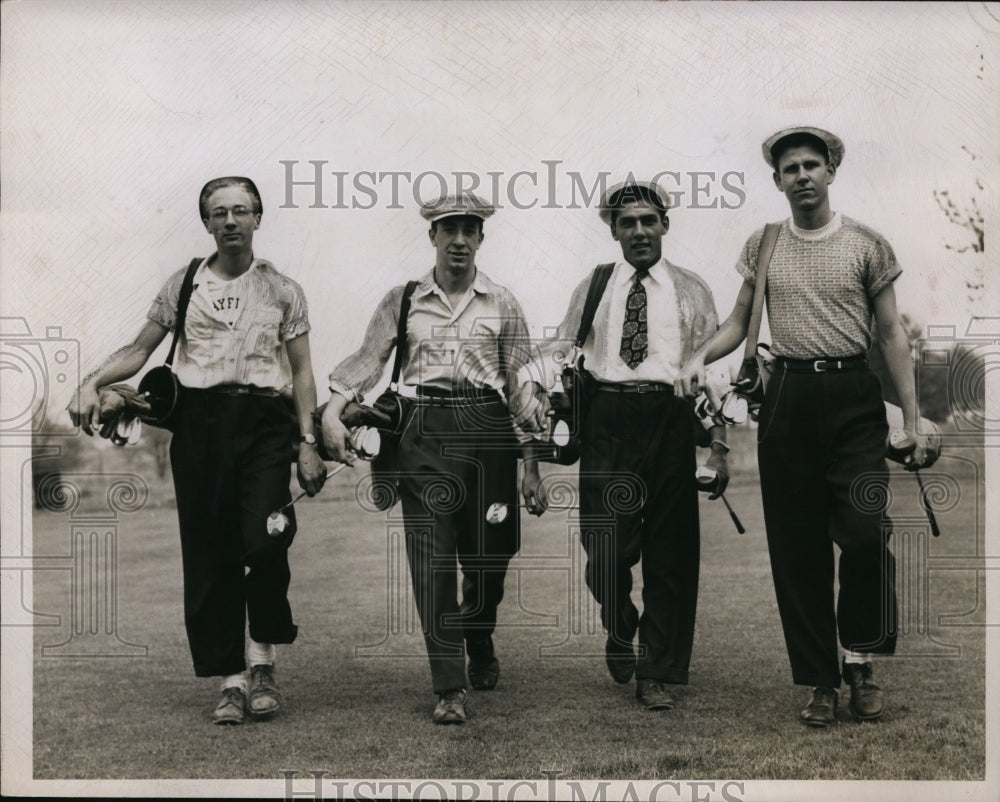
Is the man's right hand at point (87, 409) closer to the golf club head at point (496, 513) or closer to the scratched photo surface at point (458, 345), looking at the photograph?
the scratched photo surface at point (458, 345)

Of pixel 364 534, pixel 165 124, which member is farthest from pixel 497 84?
pixel 364 534

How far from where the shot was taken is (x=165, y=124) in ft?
19.7

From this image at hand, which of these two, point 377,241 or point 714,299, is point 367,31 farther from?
point 714,299

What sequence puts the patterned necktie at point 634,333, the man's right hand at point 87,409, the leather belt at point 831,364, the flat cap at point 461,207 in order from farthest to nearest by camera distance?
the man's right hand at point 87,409
the flat cap at point 461,207
the patterned necktie at point 634,333
the leather belt at point 831,364

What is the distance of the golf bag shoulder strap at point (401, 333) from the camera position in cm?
584

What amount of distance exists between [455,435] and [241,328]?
1160mm

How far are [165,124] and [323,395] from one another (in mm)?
1555

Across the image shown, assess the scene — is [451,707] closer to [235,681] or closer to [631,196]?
[235,681]

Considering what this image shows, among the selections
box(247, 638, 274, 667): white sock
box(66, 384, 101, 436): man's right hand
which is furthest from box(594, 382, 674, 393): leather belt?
box(66, 384, 101, 436): man's right hand

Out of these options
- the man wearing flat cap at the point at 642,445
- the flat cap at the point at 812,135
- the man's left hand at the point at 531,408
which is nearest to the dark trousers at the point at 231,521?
the man's left hand at the point at 531,408

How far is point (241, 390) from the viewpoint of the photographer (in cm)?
585

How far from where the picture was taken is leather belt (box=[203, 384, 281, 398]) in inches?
230

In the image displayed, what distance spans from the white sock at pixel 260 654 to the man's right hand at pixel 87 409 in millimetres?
1325

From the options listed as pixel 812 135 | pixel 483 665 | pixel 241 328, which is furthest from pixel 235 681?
pixel 812 135
